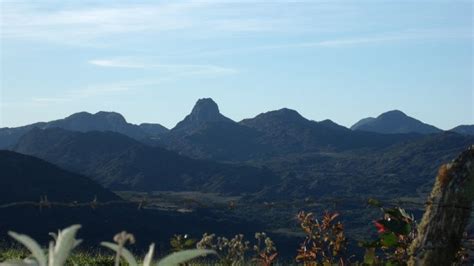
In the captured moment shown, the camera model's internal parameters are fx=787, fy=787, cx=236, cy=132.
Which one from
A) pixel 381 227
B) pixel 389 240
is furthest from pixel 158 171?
pixel 389 240

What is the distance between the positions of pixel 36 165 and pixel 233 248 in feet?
380

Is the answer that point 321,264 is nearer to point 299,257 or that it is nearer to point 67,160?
point 299,257

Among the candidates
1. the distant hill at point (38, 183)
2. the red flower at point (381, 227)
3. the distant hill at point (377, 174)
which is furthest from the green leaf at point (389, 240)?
the distant hill at point (377, 174)

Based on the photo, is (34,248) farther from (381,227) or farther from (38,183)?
(38,183)

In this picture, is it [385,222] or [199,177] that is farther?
[199,177]

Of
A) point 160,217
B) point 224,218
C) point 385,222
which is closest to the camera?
point 385,222

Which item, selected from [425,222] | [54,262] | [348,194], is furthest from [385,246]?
[348,194]

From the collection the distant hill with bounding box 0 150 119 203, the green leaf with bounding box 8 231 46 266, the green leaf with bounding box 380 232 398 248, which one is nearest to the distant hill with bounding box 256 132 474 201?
the distant hill with bounding box 0 150 119 203

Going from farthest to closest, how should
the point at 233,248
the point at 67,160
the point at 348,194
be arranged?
1. the point at 67,160
2. the point at 348,194
3. the point at 233,248

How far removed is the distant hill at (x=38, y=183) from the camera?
104938mm

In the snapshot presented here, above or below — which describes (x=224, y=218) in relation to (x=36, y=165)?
below

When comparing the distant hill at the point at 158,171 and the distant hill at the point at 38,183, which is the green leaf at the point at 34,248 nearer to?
the distant hill at the point at 38,183

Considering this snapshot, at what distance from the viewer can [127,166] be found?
594 feet

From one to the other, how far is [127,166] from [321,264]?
176 m
